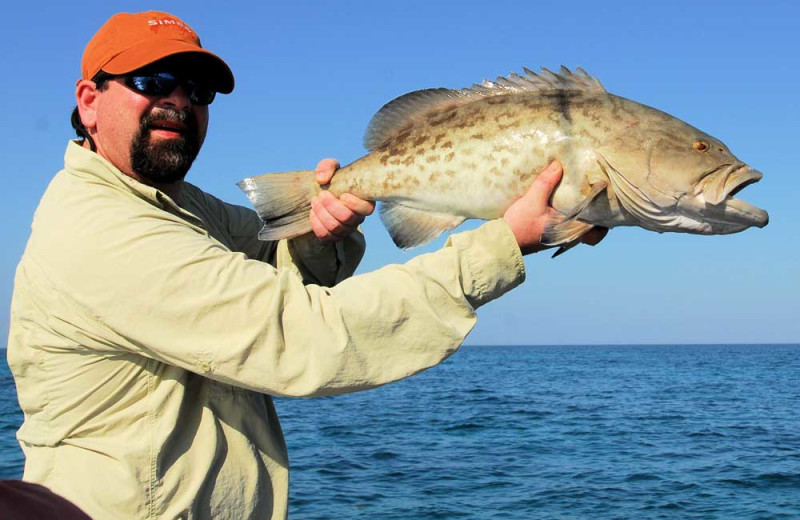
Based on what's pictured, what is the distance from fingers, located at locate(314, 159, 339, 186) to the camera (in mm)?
3529

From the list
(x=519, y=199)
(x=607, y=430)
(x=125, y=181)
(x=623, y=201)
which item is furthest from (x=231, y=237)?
(x=607, y=430)

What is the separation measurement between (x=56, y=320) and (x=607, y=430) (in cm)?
2169

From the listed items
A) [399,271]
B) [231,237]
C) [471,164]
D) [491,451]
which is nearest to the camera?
[399,271]

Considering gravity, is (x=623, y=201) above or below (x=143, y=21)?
below

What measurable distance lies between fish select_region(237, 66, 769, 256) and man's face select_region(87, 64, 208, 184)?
53 cm

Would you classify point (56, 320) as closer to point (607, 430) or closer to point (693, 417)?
point (607, 430)

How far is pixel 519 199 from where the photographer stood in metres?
3.08

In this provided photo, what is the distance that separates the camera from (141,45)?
291 cm

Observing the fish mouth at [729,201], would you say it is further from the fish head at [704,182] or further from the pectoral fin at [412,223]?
the pectoral fin at [412,223]

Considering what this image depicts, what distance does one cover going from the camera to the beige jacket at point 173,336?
7.89ft

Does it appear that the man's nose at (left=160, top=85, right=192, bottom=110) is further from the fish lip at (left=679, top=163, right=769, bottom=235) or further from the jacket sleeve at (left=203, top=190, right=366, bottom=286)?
the fish lip at (left=679, top=163, right=769, bottom=235)

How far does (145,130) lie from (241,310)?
37.3 inches

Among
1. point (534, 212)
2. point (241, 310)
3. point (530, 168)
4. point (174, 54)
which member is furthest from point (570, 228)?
point (174, 54)

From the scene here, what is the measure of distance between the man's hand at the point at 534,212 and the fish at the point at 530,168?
36 millimetres
